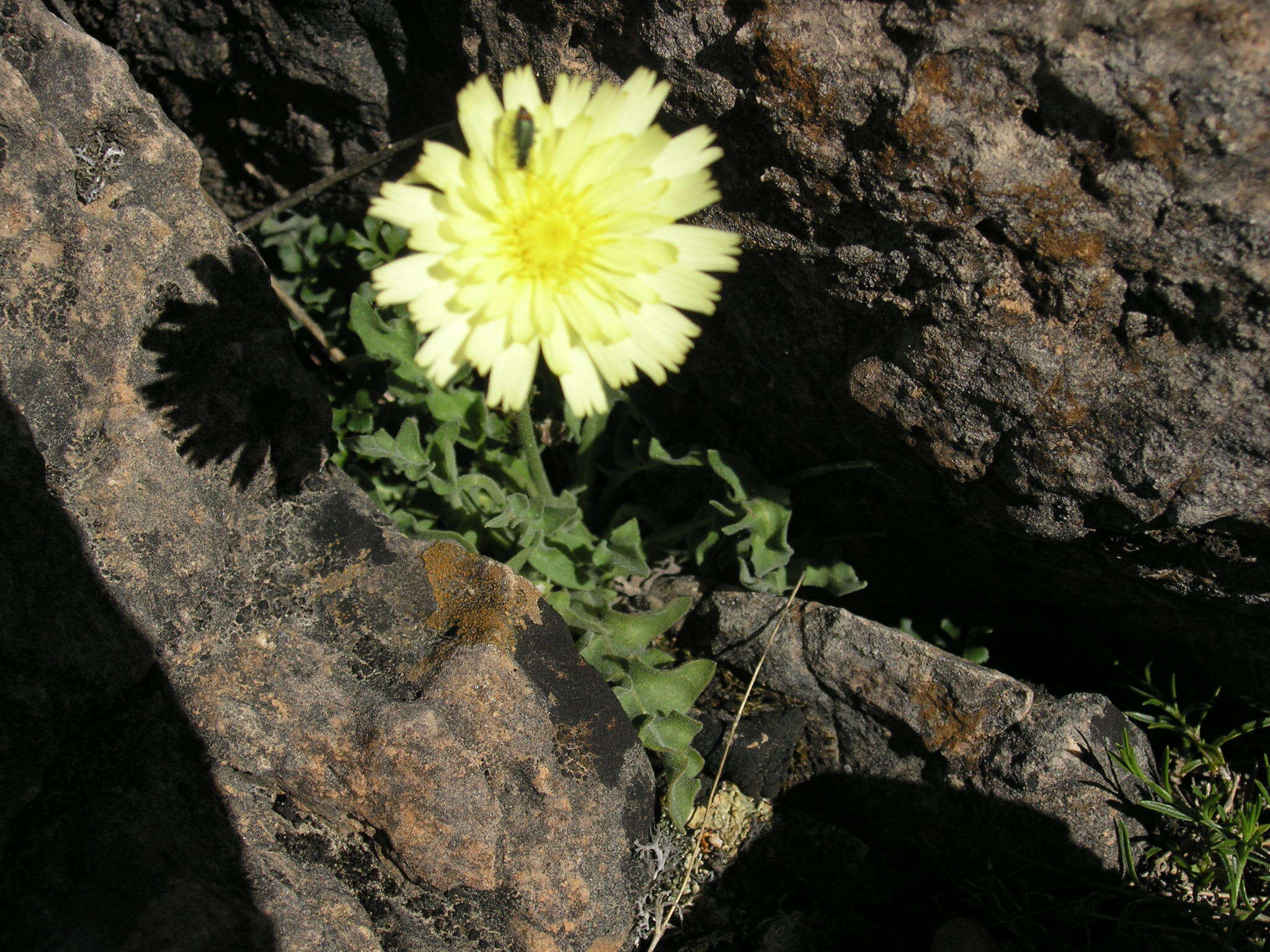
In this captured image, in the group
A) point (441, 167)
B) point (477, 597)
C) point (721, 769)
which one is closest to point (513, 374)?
point (441, 167)

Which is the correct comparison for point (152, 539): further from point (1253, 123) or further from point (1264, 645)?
point (1264, 645)

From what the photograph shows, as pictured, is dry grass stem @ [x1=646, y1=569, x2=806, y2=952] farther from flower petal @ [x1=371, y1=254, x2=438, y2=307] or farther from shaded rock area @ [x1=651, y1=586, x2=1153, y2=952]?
flower petal @ [x1=371, y1=254, x2=438, y2=307]

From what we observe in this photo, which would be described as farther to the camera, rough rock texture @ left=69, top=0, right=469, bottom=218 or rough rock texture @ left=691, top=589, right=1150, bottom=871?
rough rock texture @ left=69, top=0, right=469, bottom=218

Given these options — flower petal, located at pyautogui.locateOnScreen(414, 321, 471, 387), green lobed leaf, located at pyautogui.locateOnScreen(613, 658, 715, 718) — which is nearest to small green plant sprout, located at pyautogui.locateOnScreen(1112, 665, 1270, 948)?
green lobed leaf, located at pyautogui.locateOnScreen(613, 658, 715, 718)

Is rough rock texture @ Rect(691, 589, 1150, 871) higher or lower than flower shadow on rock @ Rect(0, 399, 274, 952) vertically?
higher

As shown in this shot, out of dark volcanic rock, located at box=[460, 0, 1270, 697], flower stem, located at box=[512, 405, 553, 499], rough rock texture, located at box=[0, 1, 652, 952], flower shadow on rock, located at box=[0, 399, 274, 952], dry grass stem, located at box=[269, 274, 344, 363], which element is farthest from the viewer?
dry grass stem, located at box=[269, 274, 344, 363]

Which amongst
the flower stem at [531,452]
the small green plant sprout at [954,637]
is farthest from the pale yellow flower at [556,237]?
the small green plant sprout at [954,637]

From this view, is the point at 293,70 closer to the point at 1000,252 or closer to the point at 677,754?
the point at 1000,252
